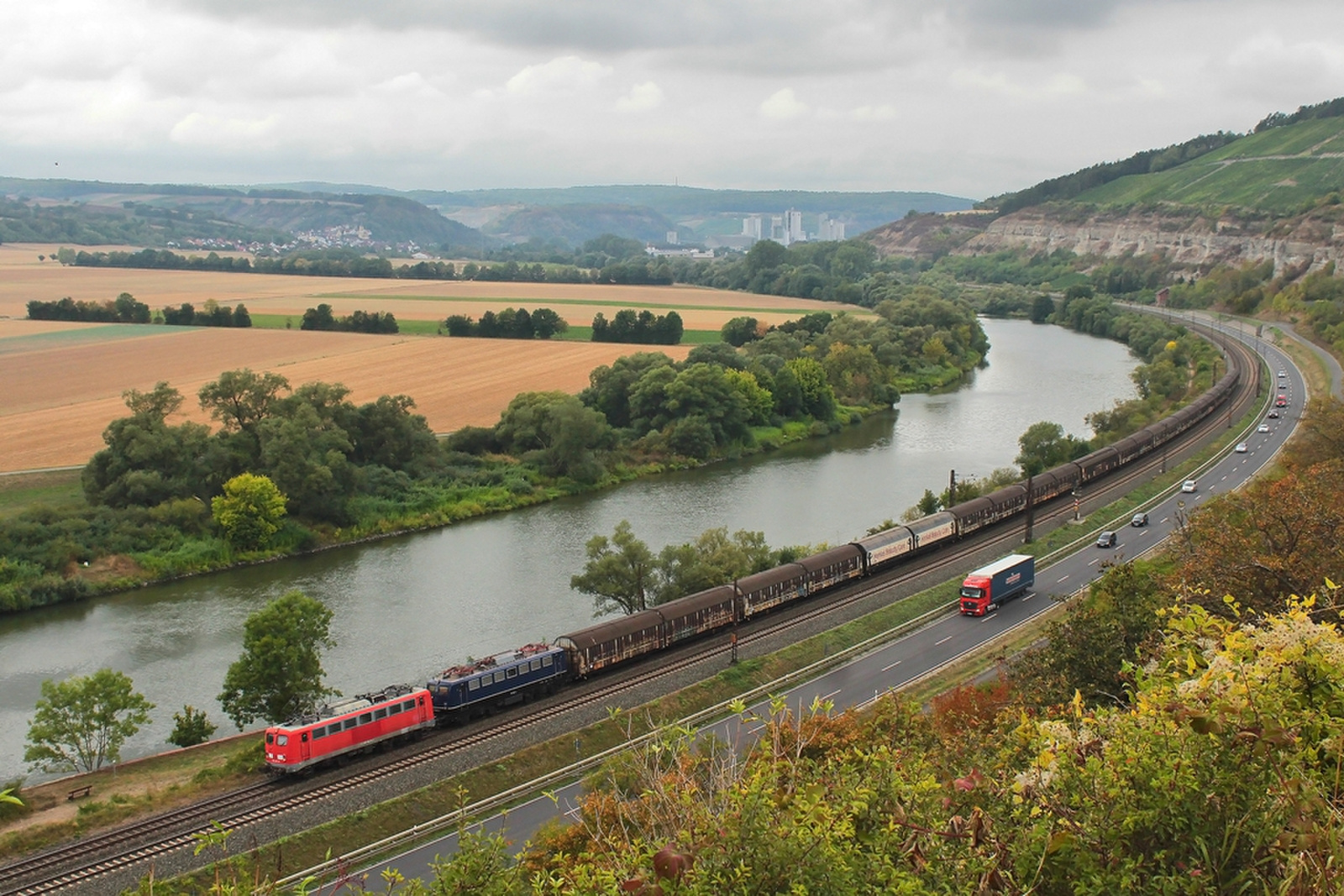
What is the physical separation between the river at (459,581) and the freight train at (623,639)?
5.41 metres

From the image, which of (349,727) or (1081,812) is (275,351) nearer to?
(349,727)

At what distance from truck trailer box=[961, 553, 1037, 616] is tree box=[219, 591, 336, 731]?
18.4 meters

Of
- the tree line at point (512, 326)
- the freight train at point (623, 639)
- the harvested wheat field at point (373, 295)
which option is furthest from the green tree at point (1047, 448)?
the harvested wheat field at point (373, 295)

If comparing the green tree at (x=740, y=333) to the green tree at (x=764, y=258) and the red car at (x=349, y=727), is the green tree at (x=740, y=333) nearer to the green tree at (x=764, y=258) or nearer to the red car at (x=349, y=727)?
the green tree at (x=764, y=258)

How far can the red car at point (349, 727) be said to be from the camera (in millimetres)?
22578

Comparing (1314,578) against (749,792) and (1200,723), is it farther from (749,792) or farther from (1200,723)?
(749,792)

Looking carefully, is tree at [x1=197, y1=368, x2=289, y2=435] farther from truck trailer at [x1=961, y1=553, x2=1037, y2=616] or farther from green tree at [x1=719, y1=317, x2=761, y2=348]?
green tree at [x1=719, y1=317, x2=761, y2=348]

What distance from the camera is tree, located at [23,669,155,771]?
2461 cm

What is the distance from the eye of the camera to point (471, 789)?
72.6 ft

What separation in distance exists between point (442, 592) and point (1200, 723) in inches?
1316

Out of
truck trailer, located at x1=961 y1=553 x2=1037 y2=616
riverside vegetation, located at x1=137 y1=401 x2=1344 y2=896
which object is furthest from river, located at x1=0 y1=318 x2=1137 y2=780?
riverside vegetation, located at x1=137 y1=401 x2=1344 y2=896

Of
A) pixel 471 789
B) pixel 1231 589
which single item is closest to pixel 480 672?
pixel 471 789

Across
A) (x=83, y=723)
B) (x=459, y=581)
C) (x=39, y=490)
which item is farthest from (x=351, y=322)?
(x=83, y=723)

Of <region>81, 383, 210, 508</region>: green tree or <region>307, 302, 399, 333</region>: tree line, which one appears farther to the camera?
<region>307, 302, 399, 333</region>: tree line
